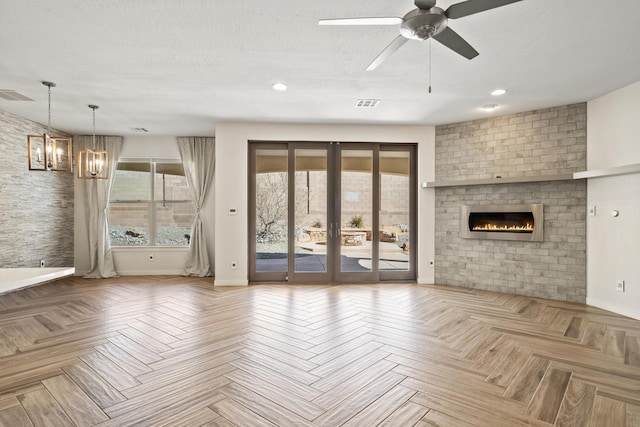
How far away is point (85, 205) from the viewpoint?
6.38 m

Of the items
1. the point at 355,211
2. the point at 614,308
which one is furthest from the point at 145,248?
the point at 614,308

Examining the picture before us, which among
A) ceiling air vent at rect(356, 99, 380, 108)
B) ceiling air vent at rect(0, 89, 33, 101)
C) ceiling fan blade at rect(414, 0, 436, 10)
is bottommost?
ceiling fan blade at rect(414, 0, 436, 10)

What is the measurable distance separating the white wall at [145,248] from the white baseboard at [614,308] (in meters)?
6.29

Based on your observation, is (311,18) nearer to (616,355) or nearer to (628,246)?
(616,355)

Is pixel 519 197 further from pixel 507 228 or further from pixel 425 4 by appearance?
pixel 425 4

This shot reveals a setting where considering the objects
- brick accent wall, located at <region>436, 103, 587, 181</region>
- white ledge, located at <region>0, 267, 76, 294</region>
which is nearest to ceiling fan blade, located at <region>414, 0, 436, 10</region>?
white ledge, located at <region>0, 267, 76, 294</region>

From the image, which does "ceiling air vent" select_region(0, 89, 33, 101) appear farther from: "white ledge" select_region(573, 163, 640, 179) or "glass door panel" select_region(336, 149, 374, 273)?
"white ledge" select_region(573, 163, 640, 179)

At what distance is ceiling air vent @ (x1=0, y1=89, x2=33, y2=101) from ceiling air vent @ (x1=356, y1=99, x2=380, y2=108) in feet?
14.4

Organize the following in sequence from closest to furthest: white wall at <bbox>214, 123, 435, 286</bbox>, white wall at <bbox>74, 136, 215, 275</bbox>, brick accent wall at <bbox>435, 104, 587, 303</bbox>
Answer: brick accent wall at <bbox>435, 104, 587, 303</bbox>
white wall at <bbox>214, 123, 435, 286</bbox>
white wall at <bbox>74, 136, 215, 275</bbox>

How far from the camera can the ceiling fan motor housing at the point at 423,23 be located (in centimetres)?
202

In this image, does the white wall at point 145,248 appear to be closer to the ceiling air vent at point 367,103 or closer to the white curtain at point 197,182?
the white curtain at point 197,182

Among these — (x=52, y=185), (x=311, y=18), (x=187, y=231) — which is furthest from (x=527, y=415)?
(x=52, y=185)

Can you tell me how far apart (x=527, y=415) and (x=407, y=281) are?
3.77 m

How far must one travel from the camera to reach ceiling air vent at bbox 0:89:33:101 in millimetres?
4020
